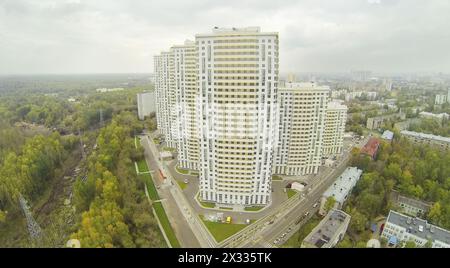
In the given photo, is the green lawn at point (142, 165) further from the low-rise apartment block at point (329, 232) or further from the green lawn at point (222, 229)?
the low-rise apartment block at point (329, 232)

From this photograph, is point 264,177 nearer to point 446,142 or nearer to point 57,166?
point 57,166

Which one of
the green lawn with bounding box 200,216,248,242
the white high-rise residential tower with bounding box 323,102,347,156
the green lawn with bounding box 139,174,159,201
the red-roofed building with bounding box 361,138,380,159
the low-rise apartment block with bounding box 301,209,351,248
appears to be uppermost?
the white high-rise residential tower with bounding box 323,102,347,156

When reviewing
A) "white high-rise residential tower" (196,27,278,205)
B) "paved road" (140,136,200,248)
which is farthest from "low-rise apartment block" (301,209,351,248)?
"paved road" (140,136,200,248)

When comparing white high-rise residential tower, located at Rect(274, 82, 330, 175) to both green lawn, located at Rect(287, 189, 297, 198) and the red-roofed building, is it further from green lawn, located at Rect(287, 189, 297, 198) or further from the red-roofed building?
the red-roofed building

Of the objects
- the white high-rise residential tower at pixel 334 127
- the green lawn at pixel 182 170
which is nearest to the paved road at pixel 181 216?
the green lawn at pixel 182 170

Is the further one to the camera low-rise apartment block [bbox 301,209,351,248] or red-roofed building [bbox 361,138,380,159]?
red-roofed building [bbox 361,138,380,159]

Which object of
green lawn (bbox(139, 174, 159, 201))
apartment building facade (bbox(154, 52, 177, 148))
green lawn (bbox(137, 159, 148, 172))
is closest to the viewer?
green lawn (bbox(139, 174, 159, 201))

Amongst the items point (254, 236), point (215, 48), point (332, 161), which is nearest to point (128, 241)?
point (254, 236)

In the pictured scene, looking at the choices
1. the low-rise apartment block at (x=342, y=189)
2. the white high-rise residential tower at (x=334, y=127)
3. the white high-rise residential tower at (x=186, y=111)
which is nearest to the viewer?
the low-rise apartment block at (x=342, y=189)
